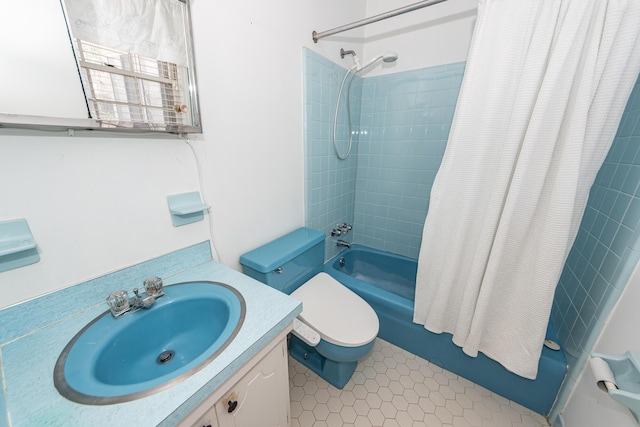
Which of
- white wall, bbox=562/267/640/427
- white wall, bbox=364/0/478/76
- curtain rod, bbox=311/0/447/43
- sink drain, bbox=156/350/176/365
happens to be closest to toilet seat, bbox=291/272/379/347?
sink drain, bbox=156/350/176/365

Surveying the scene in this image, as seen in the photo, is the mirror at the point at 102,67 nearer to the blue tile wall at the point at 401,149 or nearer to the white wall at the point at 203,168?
the white wall at the point at 203,168

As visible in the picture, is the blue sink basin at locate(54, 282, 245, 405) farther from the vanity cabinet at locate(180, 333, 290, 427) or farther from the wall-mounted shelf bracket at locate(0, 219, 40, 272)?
the wall-mounted shelf bracket at locate(0, 219, 40, 272)

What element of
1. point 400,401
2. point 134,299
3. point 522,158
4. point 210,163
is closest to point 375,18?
point 522,158

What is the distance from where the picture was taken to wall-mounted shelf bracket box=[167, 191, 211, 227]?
0.86 metres

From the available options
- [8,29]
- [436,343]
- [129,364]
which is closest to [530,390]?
[436,343]

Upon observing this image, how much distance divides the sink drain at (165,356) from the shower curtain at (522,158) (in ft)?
3.90

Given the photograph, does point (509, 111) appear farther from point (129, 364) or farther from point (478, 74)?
point (129, 364)

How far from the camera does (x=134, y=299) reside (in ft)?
2.41

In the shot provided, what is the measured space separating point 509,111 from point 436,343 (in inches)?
49.9

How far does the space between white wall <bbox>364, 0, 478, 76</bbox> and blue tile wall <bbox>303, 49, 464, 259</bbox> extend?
0.22 ft

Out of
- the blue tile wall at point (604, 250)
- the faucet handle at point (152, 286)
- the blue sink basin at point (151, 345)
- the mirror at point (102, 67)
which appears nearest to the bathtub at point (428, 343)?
the blue tile wall at point (604, 250)

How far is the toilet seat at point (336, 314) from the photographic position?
1.06 m

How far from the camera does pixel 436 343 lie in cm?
137

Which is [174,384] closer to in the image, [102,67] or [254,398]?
[254,398]
